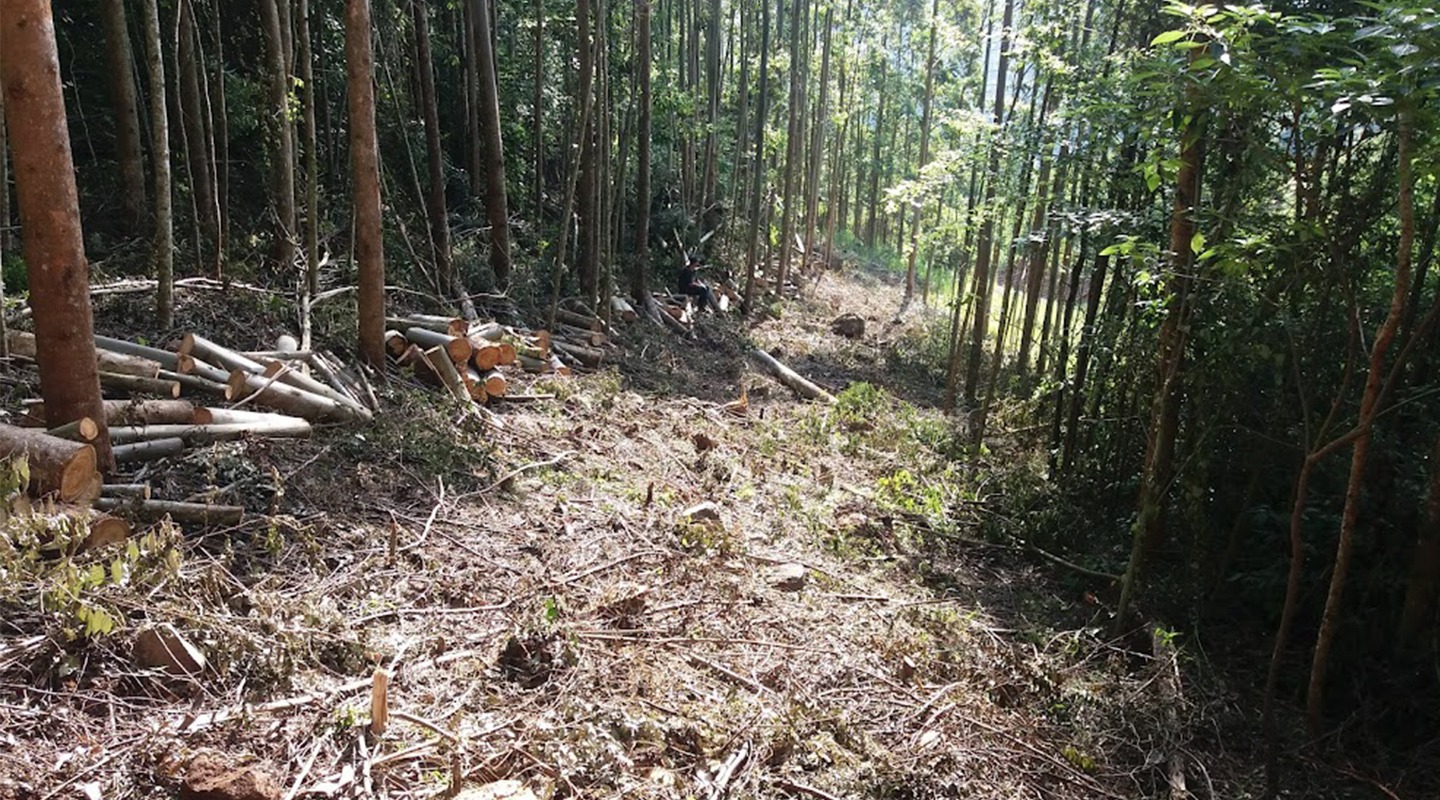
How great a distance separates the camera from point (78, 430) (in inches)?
158

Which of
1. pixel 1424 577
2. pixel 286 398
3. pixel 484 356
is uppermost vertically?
pixel 286 398

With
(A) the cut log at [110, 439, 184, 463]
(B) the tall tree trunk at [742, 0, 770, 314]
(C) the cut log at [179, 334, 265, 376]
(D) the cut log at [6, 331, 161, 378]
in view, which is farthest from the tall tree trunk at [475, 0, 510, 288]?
(A) the cut log at [110, 439, 184, 463]

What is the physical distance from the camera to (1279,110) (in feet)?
11.1

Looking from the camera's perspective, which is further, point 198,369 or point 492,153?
point 492,153

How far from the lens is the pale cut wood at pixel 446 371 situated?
7207mm

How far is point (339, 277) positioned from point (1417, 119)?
8608 millimetres

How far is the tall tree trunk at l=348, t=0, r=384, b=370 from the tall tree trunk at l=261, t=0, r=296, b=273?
106cm

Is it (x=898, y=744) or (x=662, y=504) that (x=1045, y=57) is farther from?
(x=898, y=744)

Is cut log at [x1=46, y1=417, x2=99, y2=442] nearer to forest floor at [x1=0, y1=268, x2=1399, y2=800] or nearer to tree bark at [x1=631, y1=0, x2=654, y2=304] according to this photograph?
forest floor at [x1=0, y1=268, x2=1399, y2=800]

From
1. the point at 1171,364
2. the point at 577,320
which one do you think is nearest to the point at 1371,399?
the point at 1171,364

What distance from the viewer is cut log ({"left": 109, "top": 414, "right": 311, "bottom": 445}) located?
464 centimetres

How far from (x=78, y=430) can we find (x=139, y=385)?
4.00ft

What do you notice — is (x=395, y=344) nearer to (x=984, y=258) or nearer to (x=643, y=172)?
(x=643, y=172)

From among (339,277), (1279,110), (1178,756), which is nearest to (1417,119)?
(1279,110)
